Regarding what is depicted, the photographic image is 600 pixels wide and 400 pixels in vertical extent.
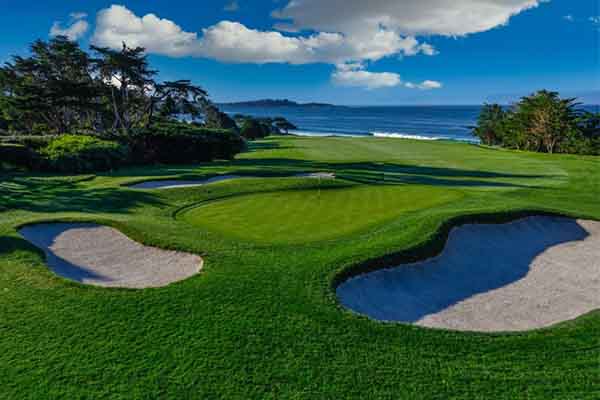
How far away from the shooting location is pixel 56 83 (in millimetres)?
36094

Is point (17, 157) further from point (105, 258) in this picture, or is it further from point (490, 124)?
point (490, 124)

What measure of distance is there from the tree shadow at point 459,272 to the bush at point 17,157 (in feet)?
84.9

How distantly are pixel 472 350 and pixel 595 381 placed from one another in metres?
1.55

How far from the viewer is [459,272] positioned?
9508mm

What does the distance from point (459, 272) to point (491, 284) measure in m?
0.76

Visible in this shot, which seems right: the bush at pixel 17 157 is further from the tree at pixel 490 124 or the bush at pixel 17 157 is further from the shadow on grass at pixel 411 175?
the tree at pixel 490 124

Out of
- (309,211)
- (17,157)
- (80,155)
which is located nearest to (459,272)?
(309,211)

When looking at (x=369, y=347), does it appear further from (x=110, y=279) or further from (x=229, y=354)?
(x=110, y=279)

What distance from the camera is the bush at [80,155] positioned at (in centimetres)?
2489

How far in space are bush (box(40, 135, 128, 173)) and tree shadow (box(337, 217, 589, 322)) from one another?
23277mm

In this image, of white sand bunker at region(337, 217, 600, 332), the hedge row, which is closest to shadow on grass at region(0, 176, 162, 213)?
the hedge row

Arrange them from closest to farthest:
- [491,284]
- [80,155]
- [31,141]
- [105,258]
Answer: [491,284] < [105,258] < [80,155] < [31,141]

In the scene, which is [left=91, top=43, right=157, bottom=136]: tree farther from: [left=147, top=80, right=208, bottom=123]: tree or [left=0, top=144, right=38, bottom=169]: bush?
[left=0, top=144, right=38, bottom=169]: bush

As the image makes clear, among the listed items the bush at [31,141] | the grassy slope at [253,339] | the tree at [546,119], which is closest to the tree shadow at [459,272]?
the grassy slope at [253,339]
